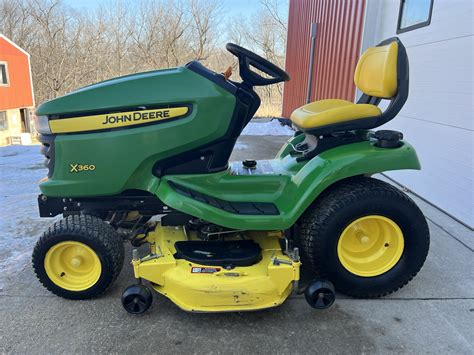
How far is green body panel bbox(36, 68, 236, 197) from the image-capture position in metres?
2.30

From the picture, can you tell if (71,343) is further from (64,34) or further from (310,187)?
(64,34)

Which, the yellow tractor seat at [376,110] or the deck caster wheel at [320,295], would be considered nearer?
the deck caster wheel at [320,295]

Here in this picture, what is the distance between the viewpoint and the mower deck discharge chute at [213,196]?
2.25m

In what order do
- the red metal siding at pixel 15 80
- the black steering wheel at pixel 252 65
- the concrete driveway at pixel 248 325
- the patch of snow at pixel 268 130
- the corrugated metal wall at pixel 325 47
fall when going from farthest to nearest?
the red metal siding at pixel 15 80, the patch of snow at pixel 268 130, the corrugated metal wall at pixel 325 47, the black steering wheel at pixel 252 65, the concrete driveway at pixel 248 325

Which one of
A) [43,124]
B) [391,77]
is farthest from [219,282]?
[391,77]

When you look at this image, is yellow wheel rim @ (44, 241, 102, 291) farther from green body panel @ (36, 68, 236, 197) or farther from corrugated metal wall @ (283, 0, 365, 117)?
corrugated metal wall @ (283, 0, 365, 117)

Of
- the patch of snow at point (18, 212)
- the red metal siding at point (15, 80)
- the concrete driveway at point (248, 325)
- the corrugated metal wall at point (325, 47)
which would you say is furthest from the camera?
the red metal siding at point (15, 80)

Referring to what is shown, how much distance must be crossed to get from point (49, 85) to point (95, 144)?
25.4m

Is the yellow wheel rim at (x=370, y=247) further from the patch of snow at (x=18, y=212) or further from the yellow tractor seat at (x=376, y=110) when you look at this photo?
the patch of snow at (x=18, y=212)

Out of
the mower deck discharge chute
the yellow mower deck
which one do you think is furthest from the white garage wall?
the yellow mower deck

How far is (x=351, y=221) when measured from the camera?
2.36m

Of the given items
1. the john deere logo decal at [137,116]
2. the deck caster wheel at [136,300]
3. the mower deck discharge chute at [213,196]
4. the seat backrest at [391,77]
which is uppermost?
the seat backrest at [391,77]

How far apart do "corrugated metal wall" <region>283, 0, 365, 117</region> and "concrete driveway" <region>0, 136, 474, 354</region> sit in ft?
14.4

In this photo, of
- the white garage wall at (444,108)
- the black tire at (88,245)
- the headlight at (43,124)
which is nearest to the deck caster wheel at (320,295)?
the black tire at (88,245)
